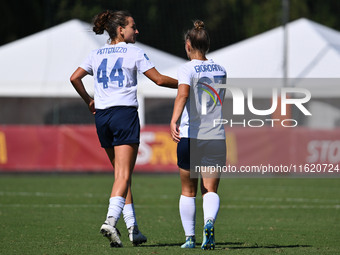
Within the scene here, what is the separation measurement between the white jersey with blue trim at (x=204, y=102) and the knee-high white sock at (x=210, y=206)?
53 cm

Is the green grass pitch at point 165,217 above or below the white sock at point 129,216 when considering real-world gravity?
below

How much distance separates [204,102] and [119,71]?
81 cm

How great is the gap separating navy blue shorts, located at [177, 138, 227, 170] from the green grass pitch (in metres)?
0.77

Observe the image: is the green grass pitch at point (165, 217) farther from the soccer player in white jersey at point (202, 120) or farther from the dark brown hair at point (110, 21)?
the dark brown hair at point (110, 21)

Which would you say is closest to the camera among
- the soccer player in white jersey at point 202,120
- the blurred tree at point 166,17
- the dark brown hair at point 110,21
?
the soccer player in white jersey at point 202,120

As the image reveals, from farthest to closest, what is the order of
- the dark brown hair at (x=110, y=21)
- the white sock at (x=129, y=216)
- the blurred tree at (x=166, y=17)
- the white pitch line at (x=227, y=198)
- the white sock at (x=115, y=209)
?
the blurred tree at (x=166, y=17), the white pitch line at (x=227, y=198), the white sock at (x=129, y=216), the dark brown hair at (x=110, y=21), the white sock at (x=115, y=209)

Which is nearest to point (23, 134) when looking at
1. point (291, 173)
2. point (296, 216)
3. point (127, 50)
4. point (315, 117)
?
point (291, 173)

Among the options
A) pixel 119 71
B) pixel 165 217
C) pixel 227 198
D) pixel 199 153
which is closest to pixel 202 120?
pixel 199 153

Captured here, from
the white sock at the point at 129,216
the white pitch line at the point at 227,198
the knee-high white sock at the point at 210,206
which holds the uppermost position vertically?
the knee-high white sock at the point at 210,206

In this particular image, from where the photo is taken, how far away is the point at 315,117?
78.3 ft

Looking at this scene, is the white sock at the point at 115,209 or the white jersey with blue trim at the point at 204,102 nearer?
the white sock at the point at 115,209

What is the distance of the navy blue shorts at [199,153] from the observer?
697 centimetres

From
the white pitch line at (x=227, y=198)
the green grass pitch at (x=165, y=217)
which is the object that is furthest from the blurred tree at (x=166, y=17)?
the white pitch line at (x=227, y=198)

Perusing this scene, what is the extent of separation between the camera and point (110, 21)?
711 cm
